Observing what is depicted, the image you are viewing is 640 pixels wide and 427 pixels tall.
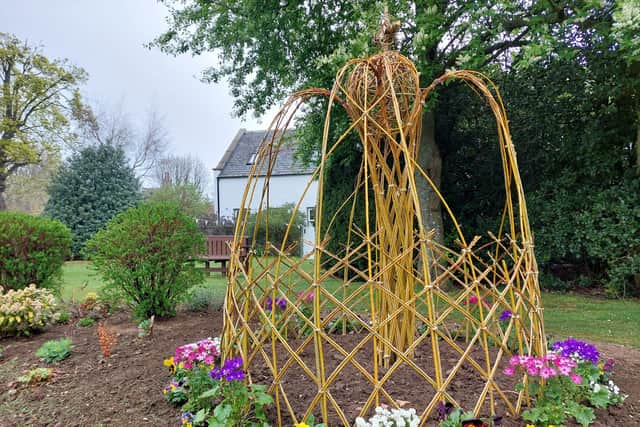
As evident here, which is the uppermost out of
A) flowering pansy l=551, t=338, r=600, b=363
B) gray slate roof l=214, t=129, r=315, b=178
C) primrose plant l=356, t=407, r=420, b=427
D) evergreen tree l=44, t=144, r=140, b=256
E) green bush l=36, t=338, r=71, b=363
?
gray slate roof l=214, t=129, r=315, b=178

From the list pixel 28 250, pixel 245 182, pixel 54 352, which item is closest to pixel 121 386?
pixel 54 352

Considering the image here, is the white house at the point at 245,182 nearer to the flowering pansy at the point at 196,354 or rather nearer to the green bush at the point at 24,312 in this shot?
the green bush at the point at 24,312

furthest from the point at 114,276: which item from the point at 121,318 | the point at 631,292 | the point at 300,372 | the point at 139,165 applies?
the point at 139,165

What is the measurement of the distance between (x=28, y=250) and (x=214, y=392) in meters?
4.68

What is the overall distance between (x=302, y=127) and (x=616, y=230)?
19.5 feet

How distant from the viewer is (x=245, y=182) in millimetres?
21594

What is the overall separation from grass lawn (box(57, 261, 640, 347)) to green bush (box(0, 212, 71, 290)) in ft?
1.22

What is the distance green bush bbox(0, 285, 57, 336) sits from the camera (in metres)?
4.44

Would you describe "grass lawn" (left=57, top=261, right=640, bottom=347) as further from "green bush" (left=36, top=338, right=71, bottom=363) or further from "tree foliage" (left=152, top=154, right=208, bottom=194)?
"tree foliage" (left=152, top=154, right=208, bottom=194)

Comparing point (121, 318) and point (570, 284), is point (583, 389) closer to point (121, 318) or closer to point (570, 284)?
point (121, 318)

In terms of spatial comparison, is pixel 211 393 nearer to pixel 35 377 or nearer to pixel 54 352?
pixel 35 377

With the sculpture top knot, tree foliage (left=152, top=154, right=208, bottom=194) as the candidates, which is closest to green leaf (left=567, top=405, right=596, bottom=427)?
the sculpture top knot

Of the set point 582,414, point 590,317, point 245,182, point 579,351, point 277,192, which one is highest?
point 245,182

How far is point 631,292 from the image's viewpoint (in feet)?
23.0
